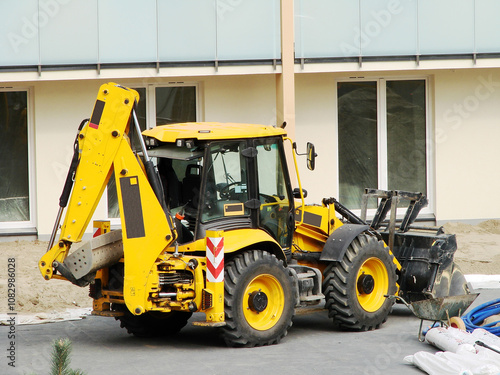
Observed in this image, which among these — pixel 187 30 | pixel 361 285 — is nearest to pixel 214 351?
pixel 361 285

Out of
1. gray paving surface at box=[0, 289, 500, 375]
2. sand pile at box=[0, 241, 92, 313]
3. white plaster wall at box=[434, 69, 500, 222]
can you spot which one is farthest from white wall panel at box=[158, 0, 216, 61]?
gray paving surface at box=[0, 289, 500, 375]

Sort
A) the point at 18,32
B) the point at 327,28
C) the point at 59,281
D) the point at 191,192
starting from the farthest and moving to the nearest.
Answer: the point at 327,28
the point at 18,32
the point at 59,281
the point at 191,192

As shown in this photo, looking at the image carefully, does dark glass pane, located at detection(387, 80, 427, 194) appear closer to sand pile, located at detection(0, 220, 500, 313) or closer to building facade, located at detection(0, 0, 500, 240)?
building facade, located at detection(0, 0, 500, 240)

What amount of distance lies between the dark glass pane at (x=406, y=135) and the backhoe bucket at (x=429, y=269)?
22.6ft

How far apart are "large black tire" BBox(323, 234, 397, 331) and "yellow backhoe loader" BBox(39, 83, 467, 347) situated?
0.02 m

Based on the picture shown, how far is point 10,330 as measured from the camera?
10117mm

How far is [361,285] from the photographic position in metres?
10.4

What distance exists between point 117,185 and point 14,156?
855cm

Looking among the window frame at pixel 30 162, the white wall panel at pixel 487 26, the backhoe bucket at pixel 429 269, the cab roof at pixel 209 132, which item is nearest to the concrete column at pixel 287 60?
the white wall panel at pixel 487 26

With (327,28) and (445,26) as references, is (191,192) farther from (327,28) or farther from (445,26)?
(445,26)

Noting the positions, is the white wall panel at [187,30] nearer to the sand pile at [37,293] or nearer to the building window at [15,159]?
the building window at [15,159]

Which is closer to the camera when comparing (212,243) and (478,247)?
(212,243)

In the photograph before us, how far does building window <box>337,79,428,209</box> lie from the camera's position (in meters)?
17.8

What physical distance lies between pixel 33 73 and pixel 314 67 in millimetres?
5360
